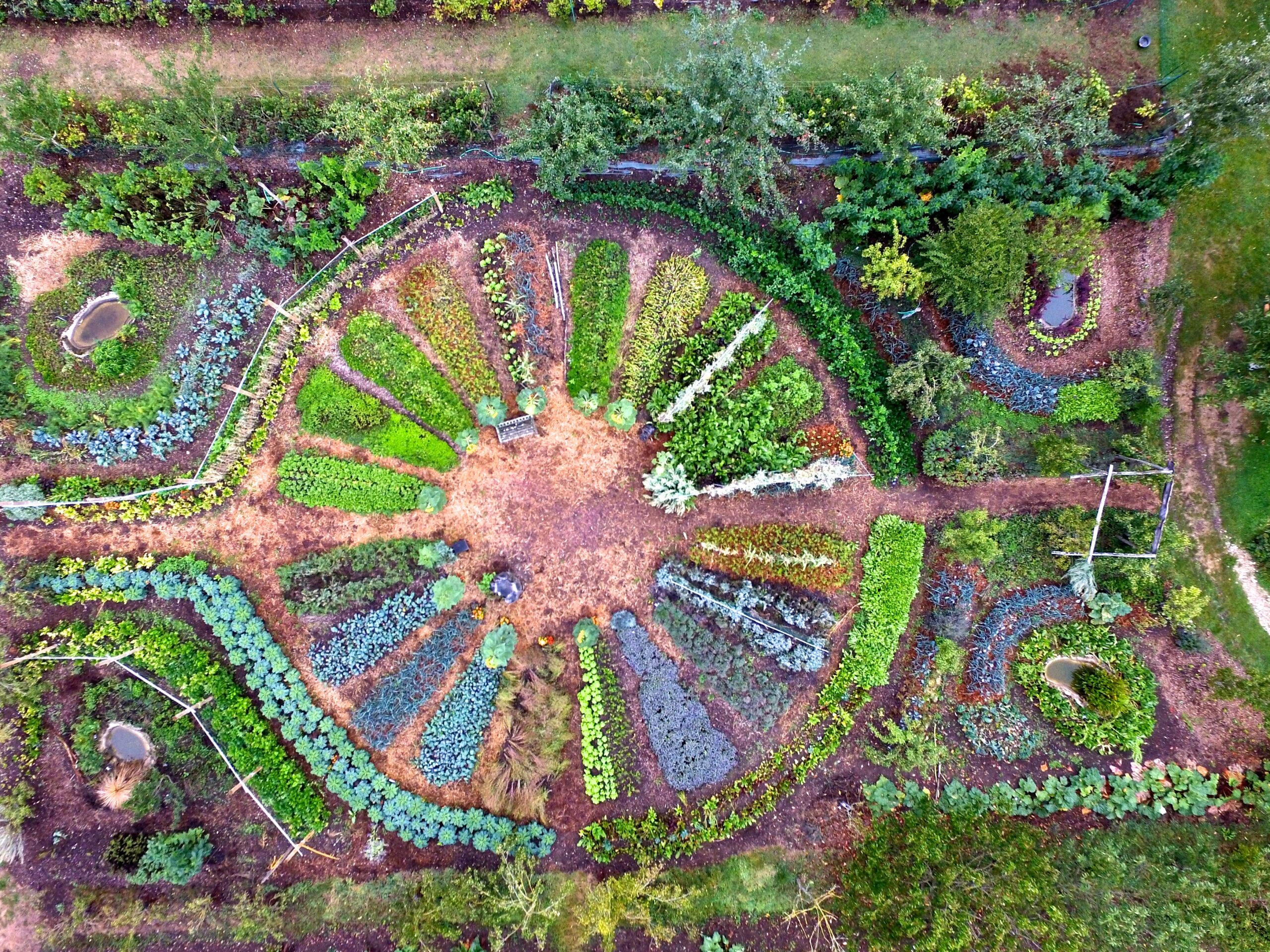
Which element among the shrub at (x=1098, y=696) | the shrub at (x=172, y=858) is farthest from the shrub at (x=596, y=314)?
the shrub at (x=172, y=858)

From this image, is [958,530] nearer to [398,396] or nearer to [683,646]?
[683,646]

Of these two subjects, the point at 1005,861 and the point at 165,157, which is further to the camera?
the point at 165,157

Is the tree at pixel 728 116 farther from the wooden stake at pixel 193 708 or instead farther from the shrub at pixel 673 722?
the wooden stake at pixel 193 708

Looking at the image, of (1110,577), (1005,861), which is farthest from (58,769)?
(1110,577)

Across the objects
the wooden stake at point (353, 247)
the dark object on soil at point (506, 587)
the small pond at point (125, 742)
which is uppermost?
the wooden stake at point (353, 247)

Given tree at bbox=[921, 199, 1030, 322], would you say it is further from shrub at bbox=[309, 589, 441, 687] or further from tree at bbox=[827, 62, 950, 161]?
shrub at bbox=[309, 589, 441, 687]

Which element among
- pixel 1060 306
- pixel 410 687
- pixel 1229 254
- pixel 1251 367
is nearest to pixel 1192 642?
pixel 1251 367
